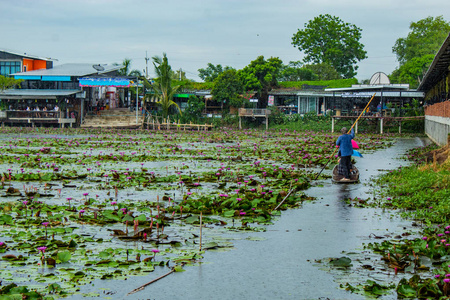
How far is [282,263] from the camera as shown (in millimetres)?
6984

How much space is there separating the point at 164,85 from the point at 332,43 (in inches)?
935

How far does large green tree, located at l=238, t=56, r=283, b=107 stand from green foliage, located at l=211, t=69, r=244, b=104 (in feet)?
4.55

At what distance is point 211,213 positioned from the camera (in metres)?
9.65

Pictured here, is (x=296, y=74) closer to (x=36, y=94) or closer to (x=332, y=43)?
(x=332, y=43)

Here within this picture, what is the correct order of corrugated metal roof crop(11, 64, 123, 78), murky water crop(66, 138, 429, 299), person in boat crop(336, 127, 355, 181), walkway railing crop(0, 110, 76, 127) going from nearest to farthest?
murky water crop(66, 138, 429, 299) → person in boat crop(336, 127, 355, 181) → walkway railing crop(0, 110, 76, 127) → corrugated metal roof crop(11, 64, 123, 78)

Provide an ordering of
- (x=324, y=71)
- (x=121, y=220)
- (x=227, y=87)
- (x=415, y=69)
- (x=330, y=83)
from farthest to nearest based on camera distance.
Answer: (x=324, y=71)
(x=330, y=83)
(x=415, y=69)
(x=227, y=87)
(x=121, y=220)

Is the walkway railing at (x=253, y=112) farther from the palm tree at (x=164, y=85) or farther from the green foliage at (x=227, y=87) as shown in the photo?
the palm tree at (x=164, y=85)

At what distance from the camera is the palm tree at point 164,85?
51000 mm

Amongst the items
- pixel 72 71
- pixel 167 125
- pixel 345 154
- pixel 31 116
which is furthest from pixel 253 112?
pixel 345 154

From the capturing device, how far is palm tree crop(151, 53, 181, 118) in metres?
51.0

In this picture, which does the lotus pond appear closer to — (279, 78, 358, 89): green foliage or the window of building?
(279, 78, 358, 89): green foliage

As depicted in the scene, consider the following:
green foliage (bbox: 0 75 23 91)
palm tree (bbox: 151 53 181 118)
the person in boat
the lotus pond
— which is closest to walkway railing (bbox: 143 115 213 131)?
palm tree (bbox: 151 53 181 118)

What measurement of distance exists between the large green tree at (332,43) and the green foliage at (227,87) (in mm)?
16799

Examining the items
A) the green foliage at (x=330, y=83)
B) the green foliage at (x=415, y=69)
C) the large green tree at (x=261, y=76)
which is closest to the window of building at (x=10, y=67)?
the large green tree at (x=261, y=76)
